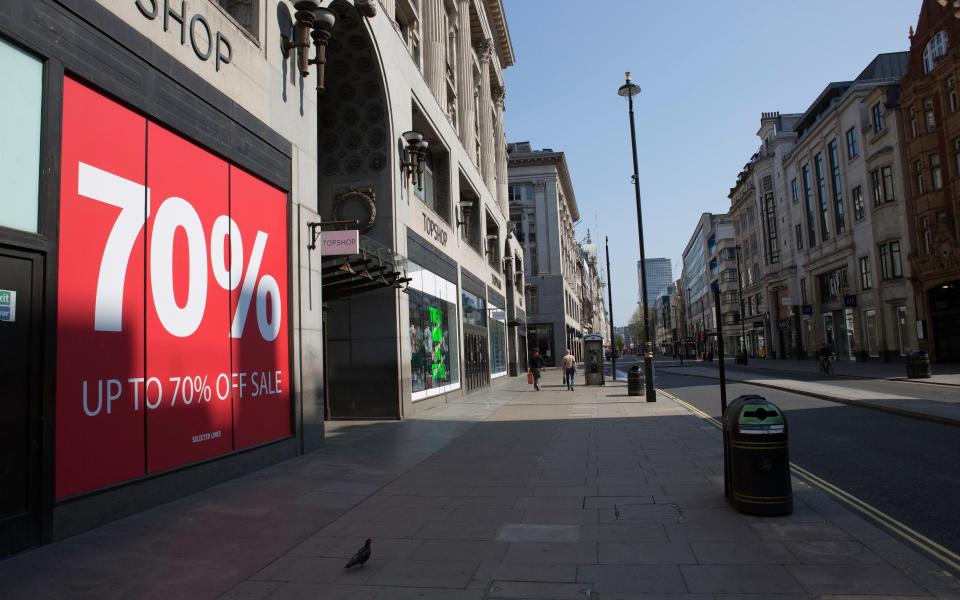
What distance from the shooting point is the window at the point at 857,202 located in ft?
141

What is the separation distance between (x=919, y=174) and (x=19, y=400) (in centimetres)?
4305

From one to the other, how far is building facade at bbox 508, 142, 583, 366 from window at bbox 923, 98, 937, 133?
36.1 metres

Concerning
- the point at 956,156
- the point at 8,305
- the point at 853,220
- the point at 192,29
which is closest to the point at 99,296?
the point at 8,305

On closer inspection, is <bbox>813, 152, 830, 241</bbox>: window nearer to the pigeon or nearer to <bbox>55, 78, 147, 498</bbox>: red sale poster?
<bbox>55, 78, 147, 498</bbox>: red sale poster

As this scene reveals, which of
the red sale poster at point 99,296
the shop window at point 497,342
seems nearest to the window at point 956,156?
the shop window at point 497,342

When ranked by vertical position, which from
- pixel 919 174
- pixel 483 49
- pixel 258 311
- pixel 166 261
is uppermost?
pixel 483 49

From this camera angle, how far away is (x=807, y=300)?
179 feet

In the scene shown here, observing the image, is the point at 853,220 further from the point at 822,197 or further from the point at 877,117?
the point at 877,117

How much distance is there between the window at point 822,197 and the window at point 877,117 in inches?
354

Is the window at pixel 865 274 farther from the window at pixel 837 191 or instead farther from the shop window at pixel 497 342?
the shop window at pixel 497 342

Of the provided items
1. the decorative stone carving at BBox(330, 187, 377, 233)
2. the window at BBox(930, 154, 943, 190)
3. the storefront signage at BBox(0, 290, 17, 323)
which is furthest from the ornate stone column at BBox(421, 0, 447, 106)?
the window at BBox(930, 154, 943, 190)

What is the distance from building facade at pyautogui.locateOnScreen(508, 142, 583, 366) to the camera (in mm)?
66000

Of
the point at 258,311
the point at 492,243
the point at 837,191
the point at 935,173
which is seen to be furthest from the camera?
the point at 837,191

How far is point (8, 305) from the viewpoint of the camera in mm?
5625
